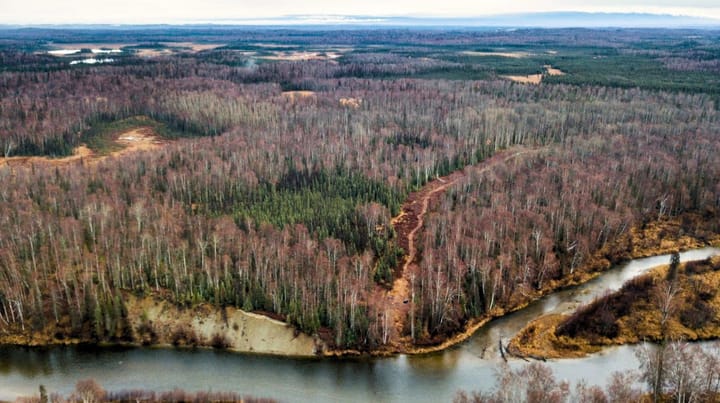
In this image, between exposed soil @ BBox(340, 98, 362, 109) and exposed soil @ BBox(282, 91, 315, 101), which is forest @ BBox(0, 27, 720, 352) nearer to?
exposed soil @ BBox(340, 98, 362, 109)

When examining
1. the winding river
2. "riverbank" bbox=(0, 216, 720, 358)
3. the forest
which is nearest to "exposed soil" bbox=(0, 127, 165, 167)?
the forest

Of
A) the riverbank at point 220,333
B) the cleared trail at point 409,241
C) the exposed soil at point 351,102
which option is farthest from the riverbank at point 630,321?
the exposed soil at point 351,102

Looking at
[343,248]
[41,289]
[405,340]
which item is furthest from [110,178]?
[405,340]

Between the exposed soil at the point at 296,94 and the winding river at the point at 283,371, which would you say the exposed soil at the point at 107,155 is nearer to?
the exposed soil at the point at 296,94

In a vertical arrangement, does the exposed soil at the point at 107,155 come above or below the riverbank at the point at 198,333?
above

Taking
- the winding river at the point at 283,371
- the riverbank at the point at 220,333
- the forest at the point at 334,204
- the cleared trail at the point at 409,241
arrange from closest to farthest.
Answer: the winding river at the point at 283,371 → the riverbank at the point at 220,333 → the cleared trail at the point at 409,241 → the forest at the point at 334,204

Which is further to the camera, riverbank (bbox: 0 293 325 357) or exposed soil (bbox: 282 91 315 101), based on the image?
exposed soil (bbox: 282 91 315 101)
